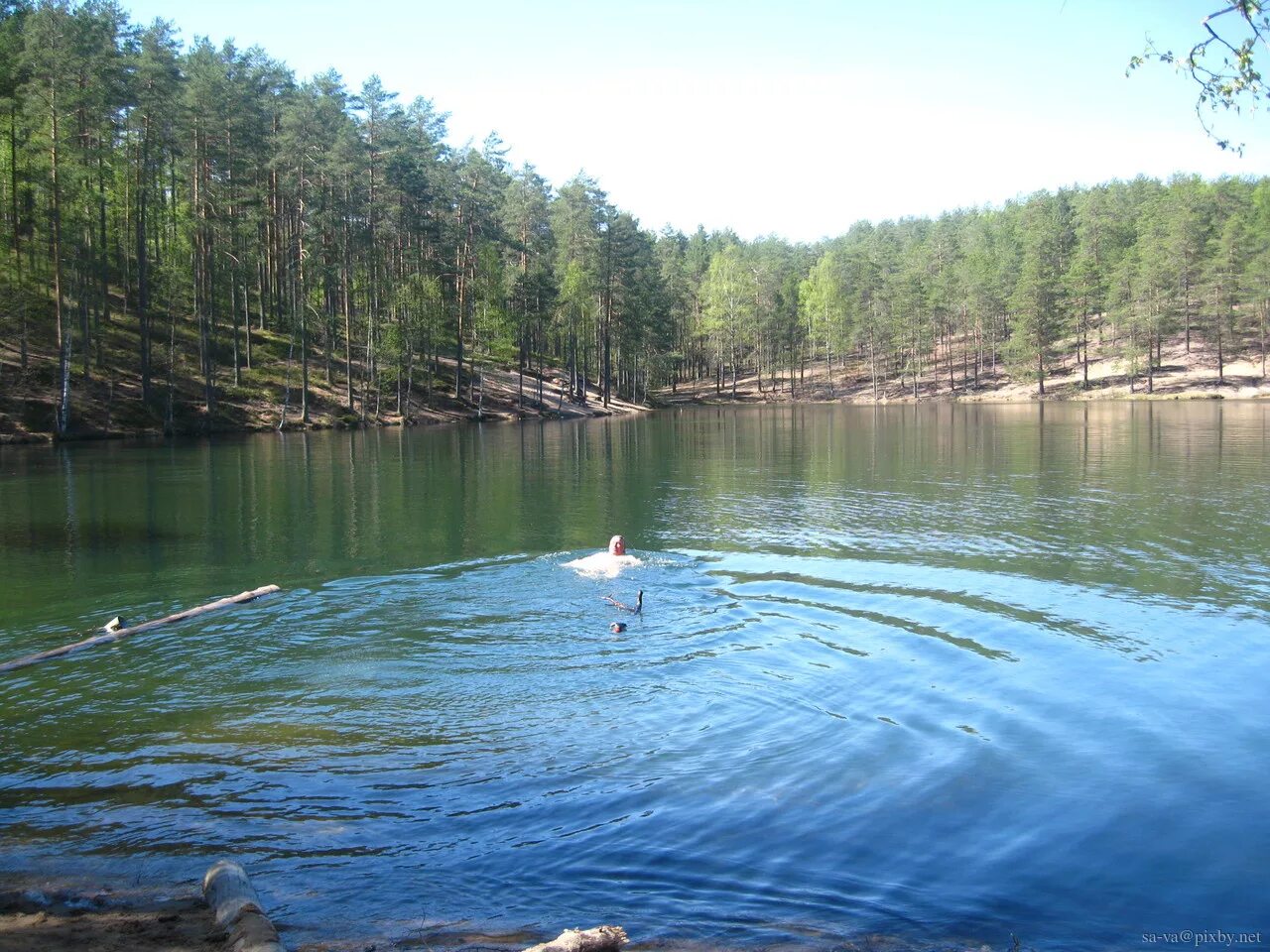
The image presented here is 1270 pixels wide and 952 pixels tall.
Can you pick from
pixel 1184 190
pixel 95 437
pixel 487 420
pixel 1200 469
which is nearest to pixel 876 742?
pixel 1200 469

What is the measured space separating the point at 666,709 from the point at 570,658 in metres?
2.92

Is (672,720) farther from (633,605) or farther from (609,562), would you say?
(609,562)

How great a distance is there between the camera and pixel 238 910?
7031 mm

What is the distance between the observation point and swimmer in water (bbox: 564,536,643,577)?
21828 mm

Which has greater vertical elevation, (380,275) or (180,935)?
(380,275)

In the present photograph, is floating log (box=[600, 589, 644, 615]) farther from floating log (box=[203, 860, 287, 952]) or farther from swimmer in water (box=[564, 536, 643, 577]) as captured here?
floating log (box=[203, 860, 287, 952])

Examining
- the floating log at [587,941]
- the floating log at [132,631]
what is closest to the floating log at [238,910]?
the floating log at [587,941]

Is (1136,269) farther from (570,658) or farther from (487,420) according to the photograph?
(570,658)

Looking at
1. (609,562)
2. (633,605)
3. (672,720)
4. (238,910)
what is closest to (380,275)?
(609,562)

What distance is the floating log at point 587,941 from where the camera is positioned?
6.46 m

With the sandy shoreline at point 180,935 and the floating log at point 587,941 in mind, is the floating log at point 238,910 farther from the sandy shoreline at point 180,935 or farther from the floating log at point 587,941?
the floating log at point 587,941

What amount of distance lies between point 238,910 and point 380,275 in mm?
75212

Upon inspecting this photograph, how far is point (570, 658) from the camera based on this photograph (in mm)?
15539

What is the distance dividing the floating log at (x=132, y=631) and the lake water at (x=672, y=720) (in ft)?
1.09
